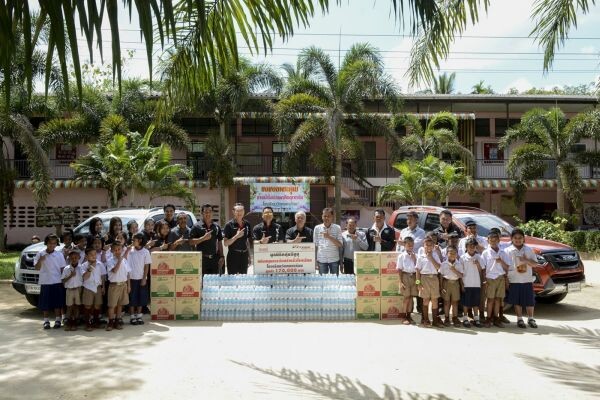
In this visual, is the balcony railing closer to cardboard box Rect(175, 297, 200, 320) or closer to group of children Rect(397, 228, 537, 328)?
cardboard box Rect(175, 297, 200, 320)

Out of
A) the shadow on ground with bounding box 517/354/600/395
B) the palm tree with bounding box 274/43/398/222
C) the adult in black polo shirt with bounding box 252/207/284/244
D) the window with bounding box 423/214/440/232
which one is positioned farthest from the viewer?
the palm tree with bounding box 274/43/398/222

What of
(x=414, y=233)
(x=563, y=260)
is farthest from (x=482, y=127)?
(x=414, y=233)

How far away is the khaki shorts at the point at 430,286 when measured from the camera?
332 inches

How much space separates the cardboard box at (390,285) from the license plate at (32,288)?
5655 millimetres

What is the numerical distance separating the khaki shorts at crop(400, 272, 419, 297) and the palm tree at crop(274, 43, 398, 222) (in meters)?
13.1

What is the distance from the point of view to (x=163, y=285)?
29.1ft

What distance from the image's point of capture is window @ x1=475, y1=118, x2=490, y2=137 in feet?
97.5

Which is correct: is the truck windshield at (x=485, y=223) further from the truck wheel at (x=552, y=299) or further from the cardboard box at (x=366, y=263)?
the cardboard box at (x=366, y=263)

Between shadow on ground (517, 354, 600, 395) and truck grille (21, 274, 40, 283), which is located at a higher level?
truck grille (21, 274, 40, 283)

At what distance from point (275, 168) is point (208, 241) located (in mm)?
17544

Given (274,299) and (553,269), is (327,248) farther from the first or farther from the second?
(553,269)

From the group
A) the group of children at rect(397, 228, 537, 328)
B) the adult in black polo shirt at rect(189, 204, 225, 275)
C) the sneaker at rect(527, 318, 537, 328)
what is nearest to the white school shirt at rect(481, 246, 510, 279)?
the group of children at rect(397, 228, 537, 328)

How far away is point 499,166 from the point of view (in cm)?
2764

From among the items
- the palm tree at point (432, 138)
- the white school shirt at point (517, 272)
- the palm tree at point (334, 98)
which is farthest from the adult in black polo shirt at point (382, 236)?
the palm tree at point (432, 138)
